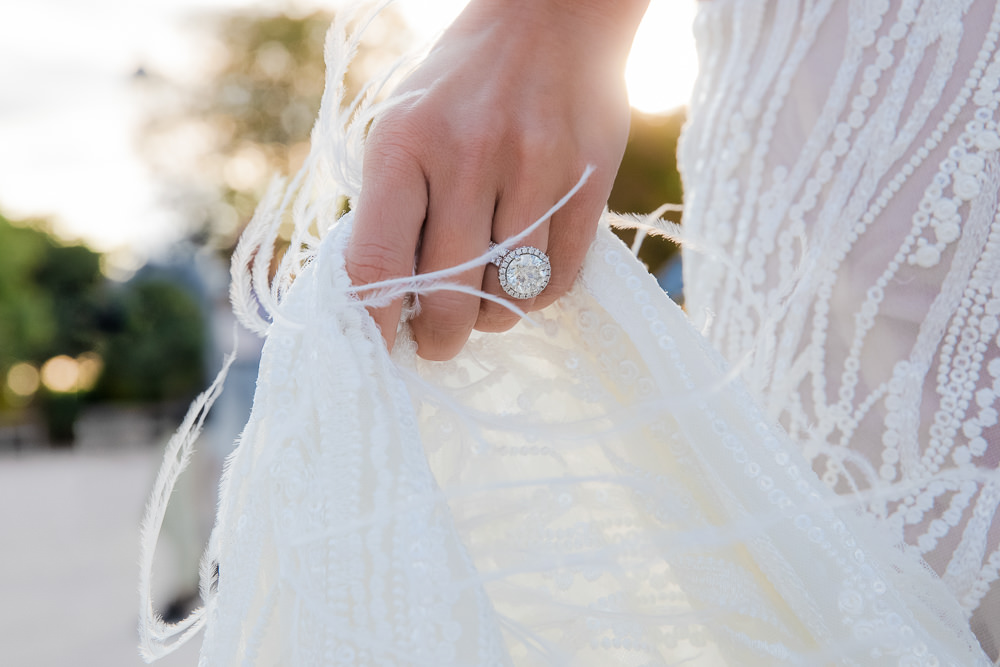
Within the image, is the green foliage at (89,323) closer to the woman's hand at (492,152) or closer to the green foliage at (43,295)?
the green foliage at (43,295)

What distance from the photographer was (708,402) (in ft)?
3.12

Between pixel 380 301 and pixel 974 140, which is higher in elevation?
pixel 974 140

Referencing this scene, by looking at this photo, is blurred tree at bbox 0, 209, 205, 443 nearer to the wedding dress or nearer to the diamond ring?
the wedding dress

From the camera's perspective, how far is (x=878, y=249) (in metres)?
1.08

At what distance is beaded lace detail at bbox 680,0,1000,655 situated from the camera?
0.99 meters

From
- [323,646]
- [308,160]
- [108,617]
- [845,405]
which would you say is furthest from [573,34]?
[108,617]

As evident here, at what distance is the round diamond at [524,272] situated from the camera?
3.06 ft

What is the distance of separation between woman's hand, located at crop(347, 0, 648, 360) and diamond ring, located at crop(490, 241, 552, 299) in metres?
0.01

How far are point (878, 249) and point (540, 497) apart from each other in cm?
58

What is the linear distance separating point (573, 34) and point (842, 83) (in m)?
0.44

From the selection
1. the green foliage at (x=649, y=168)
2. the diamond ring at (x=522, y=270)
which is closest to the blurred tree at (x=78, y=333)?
the green foliage at (x=649, y=168)

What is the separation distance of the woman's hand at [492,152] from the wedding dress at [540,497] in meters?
0.04

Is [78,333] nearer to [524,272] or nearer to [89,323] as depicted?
[89,323]

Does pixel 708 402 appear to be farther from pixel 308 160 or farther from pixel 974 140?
pixel 308 160
